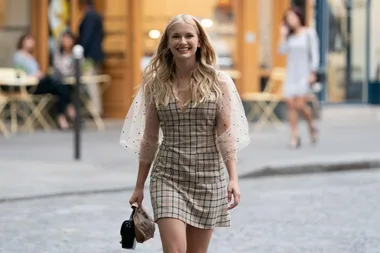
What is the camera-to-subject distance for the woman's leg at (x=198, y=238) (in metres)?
4.98

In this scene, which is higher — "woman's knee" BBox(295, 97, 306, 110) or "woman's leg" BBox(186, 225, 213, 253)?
"woman's leg" BBox(186, 225, 213, 253)

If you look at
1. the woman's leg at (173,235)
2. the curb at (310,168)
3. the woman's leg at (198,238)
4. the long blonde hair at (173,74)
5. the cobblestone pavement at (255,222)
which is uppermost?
the long blonde hair at (173,74)

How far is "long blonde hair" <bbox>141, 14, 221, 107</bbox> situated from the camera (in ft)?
16.1

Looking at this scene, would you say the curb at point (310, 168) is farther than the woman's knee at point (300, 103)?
No

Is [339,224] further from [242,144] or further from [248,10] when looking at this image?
[248,10]

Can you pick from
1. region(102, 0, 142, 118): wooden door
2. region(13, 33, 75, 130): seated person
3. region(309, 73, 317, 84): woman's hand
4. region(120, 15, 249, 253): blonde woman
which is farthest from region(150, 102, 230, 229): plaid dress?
region(102, 0, 142, 118): wooden door

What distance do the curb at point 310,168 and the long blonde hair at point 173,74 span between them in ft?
22.9

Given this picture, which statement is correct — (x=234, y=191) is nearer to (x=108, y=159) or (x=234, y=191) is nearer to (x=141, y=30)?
(x=108, y=159)

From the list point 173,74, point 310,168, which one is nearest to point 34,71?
point 310,168

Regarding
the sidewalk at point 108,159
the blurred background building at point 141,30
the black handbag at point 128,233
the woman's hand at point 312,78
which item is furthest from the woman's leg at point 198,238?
the blurred background building at point 141,30

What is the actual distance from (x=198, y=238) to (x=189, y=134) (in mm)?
489

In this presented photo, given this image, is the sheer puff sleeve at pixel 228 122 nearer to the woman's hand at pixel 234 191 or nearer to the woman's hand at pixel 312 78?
the woman's hand at pixel 234 191

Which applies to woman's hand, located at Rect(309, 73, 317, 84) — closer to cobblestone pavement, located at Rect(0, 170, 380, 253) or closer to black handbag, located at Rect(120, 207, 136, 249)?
cobblestone pavement, located at Rect(0, 170, 380, 253)

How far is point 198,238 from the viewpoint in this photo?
4.99 meters
